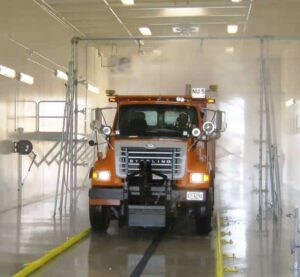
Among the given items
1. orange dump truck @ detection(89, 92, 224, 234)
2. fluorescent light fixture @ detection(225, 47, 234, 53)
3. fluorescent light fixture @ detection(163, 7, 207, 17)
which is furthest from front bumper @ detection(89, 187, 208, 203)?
fluorescent light fixture @ detection(225, 47, 234, 53)

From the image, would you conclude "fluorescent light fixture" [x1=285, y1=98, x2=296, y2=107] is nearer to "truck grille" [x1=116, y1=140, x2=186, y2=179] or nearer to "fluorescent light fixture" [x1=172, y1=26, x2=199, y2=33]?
"fluorescent light fixture" [x1=172, y1=26, x2=199, y2=33]

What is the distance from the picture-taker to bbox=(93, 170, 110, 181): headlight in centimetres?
998

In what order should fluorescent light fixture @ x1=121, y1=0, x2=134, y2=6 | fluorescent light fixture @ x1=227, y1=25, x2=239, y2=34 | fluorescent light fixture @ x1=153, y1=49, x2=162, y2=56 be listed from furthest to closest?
fluorescent light fixture @ x1=227, y1=25, x2=239, y2=34 → fluorescent light fixture @ x1=153, y1=49, x2=162, y2=56 → fluorescent light fixture @ x1=121, y1=0, x2=134, y2=6

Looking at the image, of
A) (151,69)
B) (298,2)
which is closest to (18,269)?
(151,69)

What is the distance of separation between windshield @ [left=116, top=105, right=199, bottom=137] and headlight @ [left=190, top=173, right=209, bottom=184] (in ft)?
3.04

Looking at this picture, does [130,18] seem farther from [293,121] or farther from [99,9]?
[293,121]

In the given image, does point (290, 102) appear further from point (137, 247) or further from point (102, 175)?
point (137, 247)

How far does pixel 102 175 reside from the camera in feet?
32.8

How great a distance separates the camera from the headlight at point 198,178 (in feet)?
32.3

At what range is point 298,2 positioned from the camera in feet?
46.7

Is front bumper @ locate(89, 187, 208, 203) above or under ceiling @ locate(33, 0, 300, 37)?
under

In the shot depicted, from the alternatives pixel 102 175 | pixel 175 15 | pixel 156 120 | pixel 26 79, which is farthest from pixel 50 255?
pixel 175 15

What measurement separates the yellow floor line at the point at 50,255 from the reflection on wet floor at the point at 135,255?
97 mm

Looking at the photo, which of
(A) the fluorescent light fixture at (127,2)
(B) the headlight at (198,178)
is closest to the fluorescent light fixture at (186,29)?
(A) the fluorescent light fixture at (127,2)
